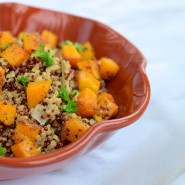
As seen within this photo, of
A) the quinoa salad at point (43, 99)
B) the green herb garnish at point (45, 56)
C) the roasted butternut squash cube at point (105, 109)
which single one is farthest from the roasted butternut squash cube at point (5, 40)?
the roasted butternut squash cube at point (105, 109)

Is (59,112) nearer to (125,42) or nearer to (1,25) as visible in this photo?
(125,42)

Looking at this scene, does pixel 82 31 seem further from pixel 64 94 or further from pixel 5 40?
pixel 64 94

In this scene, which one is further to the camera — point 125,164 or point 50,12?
point 50,12

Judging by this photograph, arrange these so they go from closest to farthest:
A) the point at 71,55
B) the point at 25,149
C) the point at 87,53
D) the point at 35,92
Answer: the point at 25,149, the point at 35,92, the point at 71,55, the point at 87,53

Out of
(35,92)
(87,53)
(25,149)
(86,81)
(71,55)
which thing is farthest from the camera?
(87,53)

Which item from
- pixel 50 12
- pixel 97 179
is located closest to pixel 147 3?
pixel 50 12

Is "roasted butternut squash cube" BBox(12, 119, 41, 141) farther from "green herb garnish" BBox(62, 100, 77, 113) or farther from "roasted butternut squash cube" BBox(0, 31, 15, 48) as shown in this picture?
"roasted butternut squash cube" BBox(0, 31, 15, 48)

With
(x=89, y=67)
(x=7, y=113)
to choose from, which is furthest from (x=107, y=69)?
(x=7, y=113)
